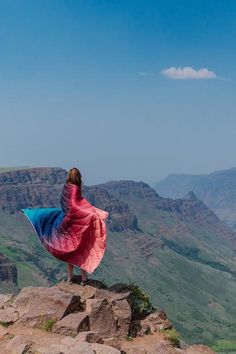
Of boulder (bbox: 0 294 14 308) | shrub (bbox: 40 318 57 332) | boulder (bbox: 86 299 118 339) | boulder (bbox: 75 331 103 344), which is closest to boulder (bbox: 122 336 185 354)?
boulder (bbox: 86 299 118 339)

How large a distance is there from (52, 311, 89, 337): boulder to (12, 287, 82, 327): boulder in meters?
0.53

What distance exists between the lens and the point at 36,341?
17453 mm

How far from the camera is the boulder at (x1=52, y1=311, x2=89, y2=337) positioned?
1830 centimetres

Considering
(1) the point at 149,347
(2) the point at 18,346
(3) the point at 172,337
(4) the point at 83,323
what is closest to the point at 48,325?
(4) the point at 83,323

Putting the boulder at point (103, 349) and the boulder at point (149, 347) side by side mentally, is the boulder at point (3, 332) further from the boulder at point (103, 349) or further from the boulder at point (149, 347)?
the boulder at point (149, 347)

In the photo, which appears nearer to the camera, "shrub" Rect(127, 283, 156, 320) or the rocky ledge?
the rocky ledge

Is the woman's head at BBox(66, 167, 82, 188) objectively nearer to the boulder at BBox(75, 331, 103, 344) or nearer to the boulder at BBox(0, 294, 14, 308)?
the boulder at BBox(0, 294, 14, 308)

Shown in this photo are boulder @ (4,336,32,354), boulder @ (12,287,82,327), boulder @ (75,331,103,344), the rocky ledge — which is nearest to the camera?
boulder @ (4,336,32,354)

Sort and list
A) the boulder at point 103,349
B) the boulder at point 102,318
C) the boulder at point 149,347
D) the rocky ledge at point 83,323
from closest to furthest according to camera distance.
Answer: the boulder at point 103,349
the rocky ledge at point 83,323
the boulder at point 149,347
the boulder at point 102,318

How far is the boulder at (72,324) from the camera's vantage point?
18297 mm

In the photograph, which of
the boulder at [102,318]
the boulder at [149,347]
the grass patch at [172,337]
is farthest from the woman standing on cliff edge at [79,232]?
the grass patch at [172,337]

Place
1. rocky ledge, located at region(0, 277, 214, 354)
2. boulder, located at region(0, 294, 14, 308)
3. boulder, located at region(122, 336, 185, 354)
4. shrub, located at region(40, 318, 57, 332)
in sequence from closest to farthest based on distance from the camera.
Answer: rocky ledge, located at region(0, 277, 214, 354), boulder, located at region(122, 336, 185, 354), shrub, located at region(40, 318, 57, 332), boulder, located at region(0, 294, 14, 308)

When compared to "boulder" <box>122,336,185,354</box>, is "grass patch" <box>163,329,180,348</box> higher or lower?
lower

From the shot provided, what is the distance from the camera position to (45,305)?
19.8m
